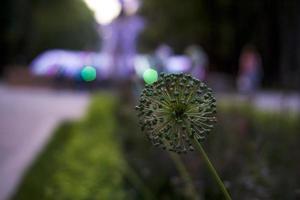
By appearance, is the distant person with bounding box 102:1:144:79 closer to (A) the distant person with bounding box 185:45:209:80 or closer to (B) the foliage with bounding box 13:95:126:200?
(A) the distant person with bounding box 185:45:209:80

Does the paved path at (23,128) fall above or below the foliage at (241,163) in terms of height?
below

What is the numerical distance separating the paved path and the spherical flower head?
498 centimetres

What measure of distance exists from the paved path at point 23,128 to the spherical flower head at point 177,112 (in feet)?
16.3

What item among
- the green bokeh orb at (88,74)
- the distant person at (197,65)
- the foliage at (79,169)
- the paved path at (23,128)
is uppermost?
the distant person at (197,65)

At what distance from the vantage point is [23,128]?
1426 cm

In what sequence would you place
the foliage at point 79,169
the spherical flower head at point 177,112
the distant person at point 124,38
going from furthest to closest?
1. the distant person at point 124,38
2. the foliage at point 79,169
3. the spherical flower head at point 177,112

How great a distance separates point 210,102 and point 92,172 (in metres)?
5.59

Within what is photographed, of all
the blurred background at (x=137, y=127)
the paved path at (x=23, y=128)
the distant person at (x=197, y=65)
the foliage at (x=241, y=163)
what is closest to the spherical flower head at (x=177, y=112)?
the blurred background at (x=137, y=127)

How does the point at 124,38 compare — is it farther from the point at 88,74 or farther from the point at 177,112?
the point at 177,112

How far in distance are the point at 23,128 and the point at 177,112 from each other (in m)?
12.2

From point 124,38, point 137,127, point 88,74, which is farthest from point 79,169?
point 88,74

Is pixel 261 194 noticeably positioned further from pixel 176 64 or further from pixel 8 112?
pixel 176 64

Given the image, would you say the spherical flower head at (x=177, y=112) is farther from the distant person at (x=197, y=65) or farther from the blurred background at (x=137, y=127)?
the distant person at (x=197, y=65)

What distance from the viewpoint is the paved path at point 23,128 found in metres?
8.88
